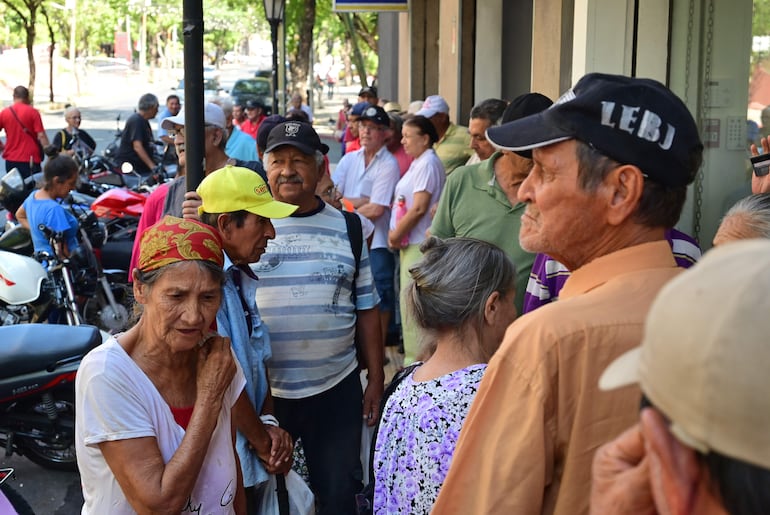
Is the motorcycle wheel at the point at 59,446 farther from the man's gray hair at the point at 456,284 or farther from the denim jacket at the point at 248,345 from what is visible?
the man's gray hair at the point at 456,284

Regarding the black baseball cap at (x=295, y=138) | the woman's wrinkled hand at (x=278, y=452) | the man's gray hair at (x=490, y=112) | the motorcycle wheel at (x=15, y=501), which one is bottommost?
the motorcycle wheel at (x=15, y=501)

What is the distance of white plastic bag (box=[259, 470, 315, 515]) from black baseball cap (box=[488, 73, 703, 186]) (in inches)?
77.1

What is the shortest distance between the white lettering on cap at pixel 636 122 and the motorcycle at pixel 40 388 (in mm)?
4116

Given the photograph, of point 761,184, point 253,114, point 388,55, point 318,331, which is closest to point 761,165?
point 761,184

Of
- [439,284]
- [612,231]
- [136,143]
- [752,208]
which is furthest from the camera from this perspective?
[136,143]

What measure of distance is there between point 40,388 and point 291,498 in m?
2.38

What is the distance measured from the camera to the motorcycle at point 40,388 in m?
5.09

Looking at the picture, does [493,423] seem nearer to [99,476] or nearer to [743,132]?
[99,476]

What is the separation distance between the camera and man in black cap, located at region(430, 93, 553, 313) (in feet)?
12.9

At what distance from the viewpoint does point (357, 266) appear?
13.0 ft

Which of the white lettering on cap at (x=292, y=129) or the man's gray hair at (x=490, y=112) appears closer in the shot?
the white lettering on cap at (x=292, y=129)

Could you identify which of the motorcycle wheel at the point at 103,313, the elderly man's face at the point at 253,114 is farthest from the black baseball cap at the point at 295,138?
the elderly man's face at the point at 253,114

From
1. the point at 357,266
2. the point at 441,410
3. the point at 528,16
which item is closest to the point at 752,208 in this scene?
the point at 441,410

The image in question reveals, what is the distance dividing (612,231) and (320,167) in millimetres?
2865
